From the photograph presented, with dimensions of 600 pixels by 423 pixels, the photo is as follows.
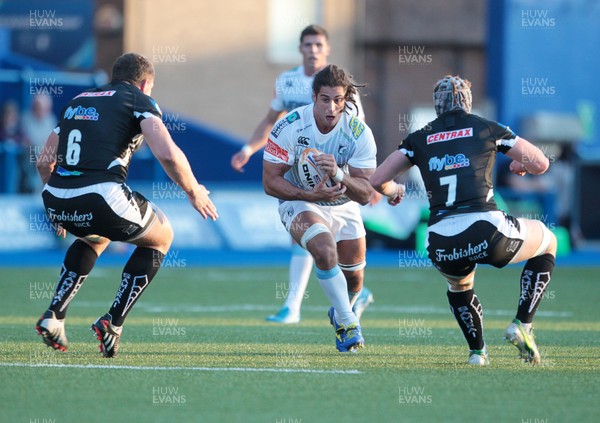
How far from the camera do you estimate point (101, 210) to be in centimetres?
776

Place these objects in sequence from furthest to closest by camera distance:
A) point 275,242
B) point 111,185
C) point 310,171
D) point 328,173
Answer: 1. point 275,242
2. point 310,171
3. point 328,173
4. point 111,185

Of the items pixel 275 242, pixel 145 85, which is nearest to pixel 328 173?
pixel 145 85

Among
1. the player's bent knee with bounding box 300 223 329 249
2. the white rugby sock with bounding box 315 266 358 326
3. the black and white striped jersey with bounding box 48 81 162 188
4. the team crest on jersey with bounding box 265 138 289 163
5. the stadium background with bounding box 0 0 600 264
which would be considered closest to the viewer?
the black and white striped jersey with bounding box 48 81 162 188

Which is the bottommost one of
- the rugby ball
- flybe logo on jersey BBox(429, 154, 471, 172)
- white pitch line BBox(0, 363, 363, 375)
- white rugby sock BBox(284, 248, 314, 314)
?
white rugby sock BBox(284, 248, 314, 314)

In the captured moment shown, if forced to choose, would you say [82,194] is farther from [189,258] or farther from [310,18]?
[310,18]

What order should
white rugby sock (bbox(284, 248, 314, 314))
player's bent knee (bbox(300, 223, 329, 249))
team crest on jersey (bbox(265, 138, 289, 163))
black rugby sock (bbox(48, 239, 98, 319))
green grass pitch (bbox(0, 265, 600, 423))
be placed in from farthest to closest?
white rugby sock (bbox(284, 248, 314, 314)) → team crest on jersey (bbox(265, 138, 289, 163)) → player's bent knee (bbox(300, 223, 329, 249)) → black rugby sock (bbox(48, 239, 98, 319)) → green grass pitch (bbox(0, 265, 600, 423))

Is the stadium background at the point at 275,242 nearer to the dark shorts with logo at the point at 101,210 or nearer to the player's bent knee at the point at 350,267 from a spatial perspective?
the player's bent knee at the point at 350,267

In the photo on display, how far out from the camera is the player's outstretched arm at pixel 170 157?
7.66 metres

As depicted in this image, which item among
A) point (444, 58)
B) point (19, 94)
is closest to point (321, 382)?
point (19, 94)

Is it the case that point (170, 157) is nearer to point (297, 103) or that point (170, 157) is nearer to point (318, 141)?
point (318, 141)

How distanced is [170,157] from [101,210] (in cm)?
59

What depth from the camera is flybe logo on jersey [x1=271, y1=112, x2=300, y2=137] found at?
28.8 feet

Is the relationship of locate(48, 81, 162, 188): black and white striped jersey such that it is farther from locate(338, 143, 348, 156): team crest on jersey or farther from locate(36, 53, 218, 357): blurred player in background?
locate(338, 143, 348, 156): team crest on jersey

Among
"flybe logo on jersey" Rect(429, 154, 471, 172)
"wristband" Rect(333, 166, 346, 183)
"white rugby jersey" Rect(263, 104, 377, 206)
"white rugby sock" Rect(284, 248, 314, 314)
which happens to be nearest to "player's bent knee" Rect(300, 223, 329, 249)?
"wristband" Rect(333, 166, 346, 183)
